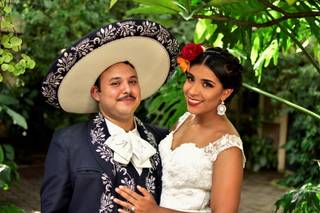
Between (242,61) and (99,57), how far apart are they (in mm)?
1889

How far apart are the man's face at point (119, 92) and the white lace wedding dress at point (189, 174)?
0.24m

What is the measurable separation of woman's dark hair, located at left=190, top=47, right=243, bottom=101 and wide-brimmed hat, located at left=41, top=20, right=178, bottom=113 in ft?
0.49

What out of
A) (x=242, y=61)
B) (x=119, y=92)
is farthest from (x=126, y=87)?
(x=242, y=61)

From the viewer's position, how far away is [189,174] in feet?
6.11

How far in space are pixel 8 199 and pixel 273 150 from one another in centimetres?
432

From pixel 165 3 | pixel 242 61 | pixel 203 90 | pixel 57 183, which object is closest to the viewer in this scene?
pixel 165 3

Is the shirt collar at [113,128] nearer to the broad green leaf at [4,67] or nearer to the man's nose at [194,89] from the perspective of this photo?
the man's nose at [194,89]

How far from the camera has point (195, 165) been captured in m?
1.84

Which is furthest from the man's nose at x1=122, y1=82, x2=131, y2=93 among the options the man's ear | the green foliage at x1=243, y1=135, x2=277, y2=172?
the green foliage at x1=243, y1=135, x2=277, y2=172

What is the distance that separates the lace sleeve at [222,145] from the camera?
5.82 ft

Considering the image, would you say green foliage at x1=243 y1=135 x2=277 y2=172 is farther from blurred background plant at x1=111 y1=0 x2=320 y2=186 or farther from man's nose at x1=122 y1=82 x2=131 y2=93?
man's nose at x1=122 y1=82 x2=131 y2=93

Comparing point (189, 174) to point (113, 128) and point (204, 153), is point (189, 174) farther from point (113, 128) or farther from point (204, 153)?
point (113, 128)

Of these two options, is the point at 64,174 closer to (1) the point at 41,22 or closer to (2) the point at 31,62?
(2) the point at 31,62

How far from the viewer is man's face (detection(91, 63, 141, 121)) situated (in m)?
1.75
